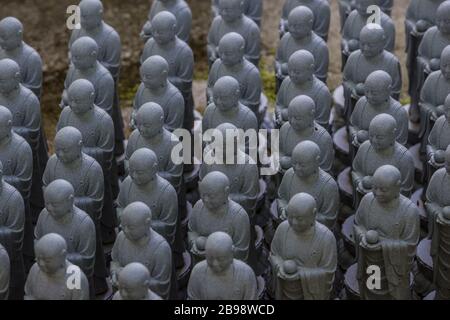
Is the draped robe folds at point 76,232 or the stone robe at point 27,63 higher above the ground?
the stone robe at point 27,63

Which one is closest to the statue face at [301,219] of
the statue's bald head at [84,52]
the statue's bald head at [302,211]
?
the statue's bald head at [302,211]

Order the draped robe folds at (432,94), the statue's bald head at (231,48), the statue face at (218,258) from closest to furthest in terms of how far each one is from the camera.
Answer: the statue face at (218,258) < the draped robe folds at (432,94) < the statue's bald head at (231,48)

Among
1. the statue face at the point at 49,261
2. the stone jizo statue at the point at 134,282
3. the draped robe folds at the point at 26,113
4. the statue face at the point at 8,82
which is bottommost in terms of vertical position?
the stone jizo statue at the point at 134,282

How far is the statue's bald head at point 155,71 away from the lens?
14398mm

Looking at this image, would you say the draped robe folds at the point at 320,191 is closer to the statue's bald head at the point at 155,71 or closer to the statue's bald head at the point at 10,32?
the statue's bald head at the point at 155,71

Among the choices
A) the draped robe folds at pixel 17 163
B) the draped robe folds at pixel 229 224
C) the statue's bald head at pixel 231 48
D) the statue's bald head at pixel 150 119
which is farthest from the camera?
the statue's bald head at pixel 231 48

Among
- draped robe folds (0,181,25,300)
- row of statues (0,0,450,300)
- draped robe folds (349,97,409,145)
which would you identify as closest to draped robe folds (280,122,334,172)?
row of statues (0,0,450,300)

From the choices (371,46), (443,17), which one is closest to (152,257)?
(371,46)

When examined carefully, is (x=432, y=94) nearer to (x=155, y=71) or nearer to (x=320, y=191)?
(x=320, y=191)

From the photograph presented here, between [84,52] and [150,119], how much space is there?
1.32m

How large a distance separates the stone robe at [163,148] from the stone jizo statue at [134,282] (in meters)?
2.08

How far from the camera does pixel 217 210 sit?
515 inches

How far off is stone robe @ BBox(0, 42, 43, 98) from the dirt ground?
8.54 feet

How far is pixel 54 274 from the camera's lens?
1243cm
